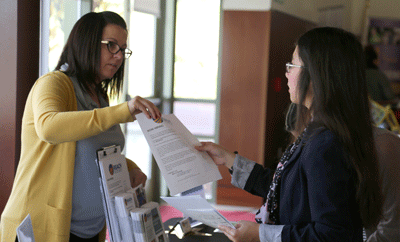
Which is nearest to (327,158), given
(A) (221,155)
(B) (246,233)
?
(B) (246,233)

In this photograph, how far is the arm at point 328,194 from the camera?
3.74ft

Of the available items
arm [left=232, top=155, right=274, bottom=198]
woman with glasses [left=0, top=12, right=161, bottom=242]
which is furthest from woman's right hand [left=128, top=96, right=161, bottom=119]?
arm [left=232, top=155, right=274, bottom=198]

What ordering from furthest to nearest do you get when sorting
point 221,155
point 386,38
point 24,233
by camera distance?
point 386,38 < point 221,155 < point 24,233

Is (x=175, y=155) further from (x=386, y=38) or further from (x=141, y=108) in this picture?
(x=386, y=38)

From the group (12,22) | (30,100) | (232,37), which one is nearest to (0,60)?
(12,22)

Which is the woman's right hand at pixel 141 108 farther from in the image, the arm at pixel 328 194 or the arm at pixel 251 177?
the arm at pixel 328 194

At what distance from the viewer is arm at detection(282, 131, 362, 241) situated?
1139 millimetres

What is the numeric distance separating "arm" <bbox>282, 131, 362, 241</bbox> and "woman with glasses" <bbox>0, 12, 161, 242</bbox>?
582 mm

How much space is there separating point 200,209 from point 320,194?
0.41m

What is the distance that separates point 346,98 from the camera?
1.22 metres

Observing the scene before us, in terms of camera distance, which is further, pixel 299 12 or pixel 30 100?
pixel 299 12

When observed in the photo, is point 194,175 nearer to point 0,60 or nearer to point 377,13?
point 0,60

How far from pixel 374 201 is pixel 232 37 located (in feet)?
12.9

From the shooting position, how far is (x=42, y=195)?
1504mm
